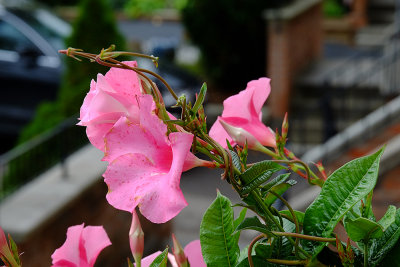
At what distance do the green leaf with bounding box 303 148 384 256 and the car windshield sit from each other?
7.90 m

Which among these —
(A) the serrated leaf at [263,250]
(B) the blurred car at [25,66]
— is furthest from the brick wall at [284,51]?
(A) the serrated leaf at [263,250]

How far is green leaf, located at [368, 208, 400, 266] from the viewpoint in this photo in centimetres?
90

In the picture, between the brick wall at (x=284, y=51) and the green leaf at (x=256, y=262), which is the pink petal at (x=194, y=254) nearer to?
the green leaf at (x=256, y=262)

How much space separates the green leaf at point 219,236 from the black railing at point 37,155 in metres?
4.94

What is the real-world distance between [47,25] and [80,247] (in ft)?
27.1

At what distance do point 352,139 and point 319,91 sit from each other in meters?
3.26

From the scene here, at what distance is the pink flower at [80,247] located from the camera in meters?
1.01

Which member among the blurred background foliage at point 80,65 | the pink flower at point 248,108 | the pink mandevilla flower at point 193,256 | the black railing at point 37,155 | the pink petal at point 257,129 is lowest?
the black railing at point 37,155

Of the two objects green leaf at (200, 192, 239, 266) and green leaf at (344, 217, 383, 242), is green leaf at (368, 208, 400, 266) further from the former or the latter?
green leaf at (200, 192, 239, 266)

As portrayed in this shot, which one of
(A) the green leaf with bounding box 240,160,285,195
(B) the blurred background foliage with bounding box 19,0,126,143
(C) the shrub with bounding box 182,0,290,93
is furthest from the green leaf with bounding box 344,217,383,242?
(C) the shrub with bounding box 182,0,290,93

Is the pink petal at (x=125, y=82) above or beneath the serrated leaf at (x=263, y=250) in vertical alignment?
above

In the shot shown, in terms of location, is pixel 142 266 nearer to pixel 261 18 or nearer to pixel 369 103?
pixel 369 103

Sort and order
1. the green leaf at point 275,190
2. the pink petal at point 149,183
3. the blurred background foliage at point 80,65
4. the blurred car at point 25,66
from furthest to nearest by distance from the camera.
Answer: the blurred car at point 25,66
the blurred background foliage at point 80,65
the green leaf at point 275,190
the pink petal at point 149,183

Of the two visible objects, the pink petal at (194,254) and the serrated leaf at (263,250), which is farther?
the pink petal at (194,254)
